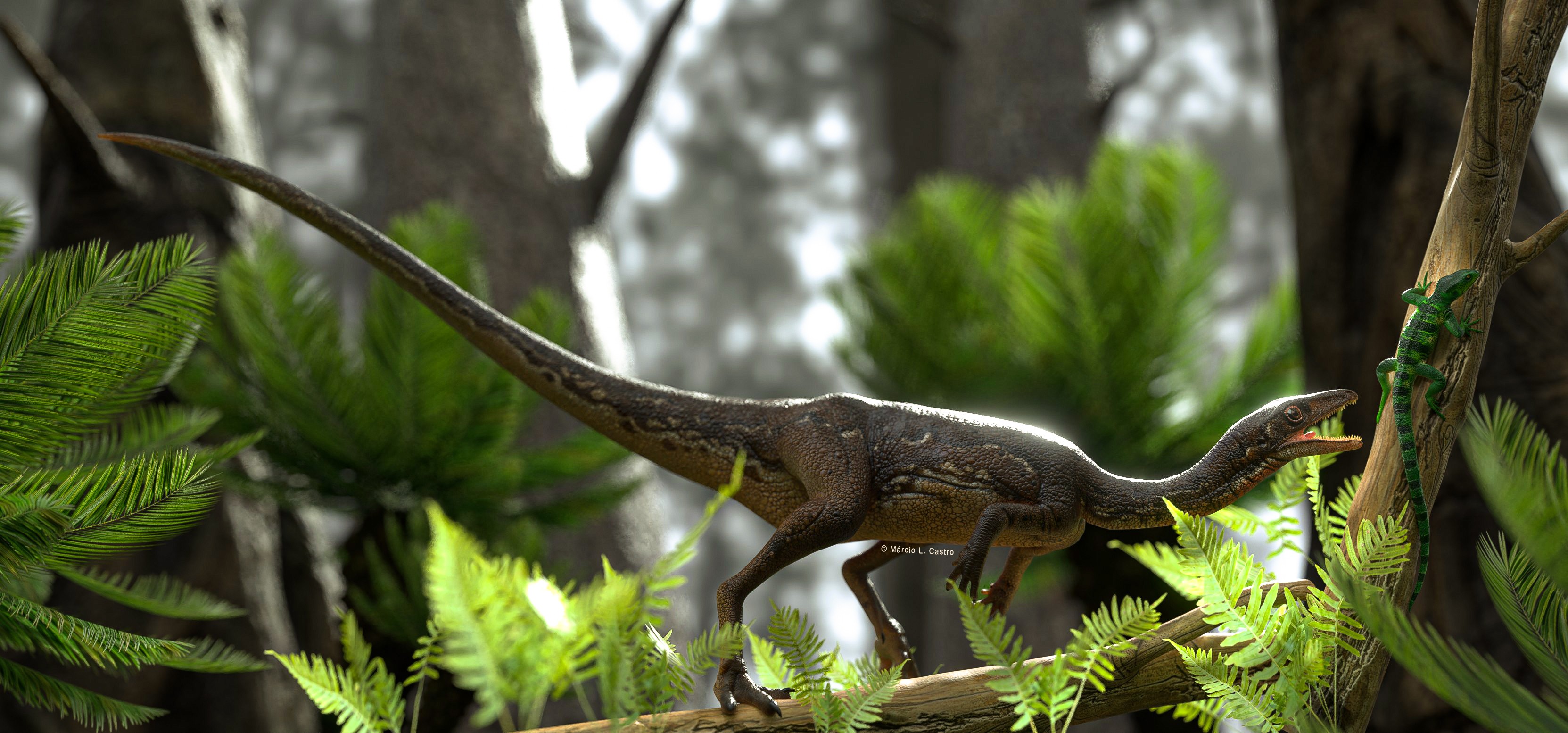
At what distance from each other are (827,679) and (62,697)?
375 millimetres

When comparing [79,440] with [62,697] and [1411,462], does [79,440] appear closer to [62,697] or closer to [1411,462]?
[62,697]

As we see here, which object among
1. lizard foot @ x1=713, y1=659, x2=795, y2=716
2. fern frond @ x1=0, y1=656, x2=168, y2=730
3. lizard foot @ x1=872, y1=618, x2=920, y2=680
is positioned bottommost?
lizard foot @ x1=713, y1=659, x2=795, y2=716

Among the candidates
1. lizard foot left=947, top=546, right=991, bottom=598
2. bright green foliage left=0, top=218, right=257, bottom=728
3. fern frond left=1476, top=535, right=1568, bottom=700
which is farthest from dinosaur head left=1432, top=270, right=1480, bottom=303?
bright green foliage left=0, top=218, right=257, bottom=728

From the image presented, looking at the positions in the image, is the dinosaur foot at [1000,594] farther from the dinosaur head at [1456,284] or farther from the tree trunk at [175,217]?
the tree trunk at [175,217]

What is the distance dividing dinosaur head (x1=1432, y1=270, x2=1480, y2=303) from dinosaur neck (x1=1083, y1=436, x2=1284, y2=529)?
0.34 feet

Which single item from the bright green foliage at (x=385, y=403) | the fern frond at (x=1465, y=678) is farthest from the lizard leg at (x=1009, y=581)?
the bright green foliage at (x=385, y=403)

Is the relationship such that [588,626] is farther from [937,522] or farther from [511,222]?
[511,222]

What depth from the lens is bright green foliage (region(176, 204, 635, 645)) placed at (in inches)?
38.8

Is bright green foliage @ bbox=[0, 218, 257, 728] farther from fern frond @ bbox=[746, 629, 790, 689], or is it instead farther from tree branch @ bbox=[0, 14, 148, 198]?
tree branch @ bbox=[0, 14, 148, 198]

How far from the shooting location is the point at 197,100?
49.3 inches

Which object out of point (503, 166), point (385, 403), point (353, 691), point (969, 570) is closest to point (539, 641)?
point (353, 691)

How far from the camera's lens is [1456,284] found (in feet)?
1.42

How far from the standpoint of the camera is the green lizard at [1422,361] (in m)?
0.43

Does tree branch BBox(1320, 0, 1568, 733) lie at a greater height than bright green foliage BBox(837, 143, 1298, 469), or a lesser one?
→ lesser
